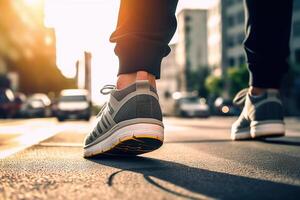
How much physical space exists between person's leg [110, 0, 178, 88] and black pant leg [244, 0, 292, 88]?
0.92m

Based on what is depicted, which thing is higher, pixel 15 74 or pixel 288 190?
pixel 15 74

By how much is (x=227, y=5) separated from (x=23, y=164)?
227ft

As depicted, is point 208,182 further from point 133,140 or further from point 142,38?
point 142,38

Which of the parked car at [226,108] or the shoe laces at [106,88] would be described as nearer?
the shoe laces at [106,88]

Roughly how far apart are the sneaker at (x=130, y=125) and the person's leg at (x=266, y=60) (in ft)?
3.43

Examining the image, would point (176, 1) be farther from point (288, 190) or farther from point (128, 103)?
point (288, 190)

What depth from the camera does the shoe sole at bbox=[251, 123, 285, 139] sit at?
9.52ft

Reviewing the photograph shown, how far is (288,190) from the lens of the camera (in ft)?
4.30

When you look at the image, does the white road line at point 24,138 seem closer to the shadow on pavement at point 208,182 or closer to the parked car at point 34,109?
the shadow on pavement at point 208,182

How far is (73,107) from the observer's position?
70.9ft

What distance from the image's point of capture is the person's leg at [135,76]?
6.82 ft

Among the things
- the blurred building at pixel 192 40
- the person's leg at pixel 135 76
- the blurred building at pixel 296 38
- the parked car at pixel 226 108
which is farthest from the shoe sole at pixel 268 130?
the blurred building at pixel 192 40

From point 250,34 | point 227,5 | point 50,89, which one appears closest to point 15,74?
point 50,89

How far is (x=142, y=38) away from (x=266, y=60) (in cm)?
111
